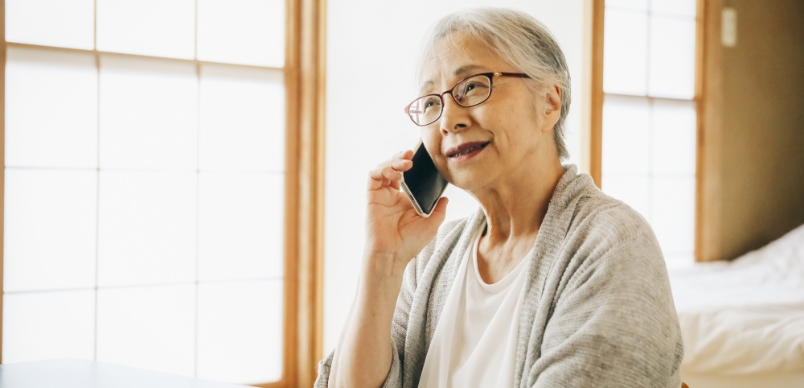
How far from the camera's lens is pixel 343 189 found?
3062 mm

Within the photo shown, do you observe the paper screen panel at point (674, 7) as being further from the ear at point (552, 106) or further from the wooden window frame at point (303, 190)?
the ear at point (552, 106)

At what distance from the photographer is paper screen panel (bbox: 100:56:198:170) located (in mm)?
2748

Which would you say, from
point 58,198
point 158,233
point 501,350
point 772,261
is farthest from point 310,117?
point 772,261

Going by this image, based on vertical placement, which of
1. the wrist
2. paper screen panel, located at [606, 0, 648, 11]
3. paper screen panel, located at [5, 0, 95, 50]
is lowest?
the wrist

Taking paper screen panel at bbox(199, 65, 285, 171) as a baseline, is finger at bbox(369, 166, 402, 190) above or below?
below

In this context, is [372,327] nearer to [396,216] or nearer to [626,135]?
[396,216]

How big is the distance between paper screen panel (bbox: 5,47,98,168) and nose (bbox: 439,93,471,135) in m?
2.14

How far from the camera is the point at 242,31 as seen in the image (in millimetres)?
3025

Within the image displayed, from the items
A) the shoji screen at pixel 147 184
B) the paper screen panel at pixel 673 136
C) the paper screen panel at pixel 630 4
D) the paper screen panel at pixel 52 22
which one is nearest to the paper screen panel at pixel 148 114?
the shoji screen at pixel 147 184

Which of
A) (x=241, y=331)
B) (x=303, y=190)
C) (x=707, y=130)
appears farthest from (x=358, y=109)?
(x=707, y=130)

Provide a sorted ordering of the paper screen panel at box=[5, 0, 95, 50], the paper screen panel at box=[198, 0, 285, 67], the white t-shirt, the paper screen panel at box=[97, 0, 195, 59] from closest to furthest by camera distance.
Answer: the white t-shirt
the paper screen panel at box=[5, 0, 95, 50]
the paper screen panel at box=[97, 0, 195, 59]
the paper screen panel at box=[198, 0, 285, 67]

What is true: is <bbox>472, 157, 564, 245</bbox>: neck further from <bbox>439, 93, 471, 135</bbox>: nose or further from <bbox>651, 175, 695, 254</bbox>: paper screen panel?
<bbox>651, 175, 695, 254</bbox>: paper screen panel

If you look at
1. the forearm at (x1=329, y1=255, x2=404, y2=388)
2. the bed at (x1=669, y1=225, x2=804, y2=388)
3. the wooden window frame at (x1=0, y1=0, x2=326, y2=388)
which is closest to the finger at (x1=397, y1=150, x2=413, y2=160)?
the forearm at (x1=329, y1=255, x2=404, y2=388)

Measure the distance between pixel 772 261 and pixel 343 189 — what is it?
251 centimetres
